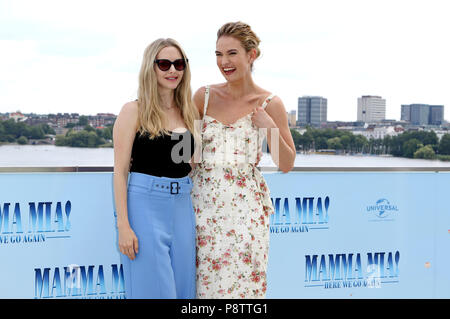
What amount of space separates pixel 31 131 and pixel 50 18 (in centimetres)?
92

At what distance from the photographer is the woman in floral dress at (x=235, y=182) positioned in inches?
84.9

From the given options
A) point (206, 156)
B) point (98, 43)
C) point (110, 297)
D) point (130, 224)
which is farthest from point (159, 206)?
point (98, 43)

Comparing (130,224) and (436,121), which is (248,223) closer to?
(130,224)

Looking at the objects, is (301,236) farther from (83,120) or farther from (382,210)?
(83,120)

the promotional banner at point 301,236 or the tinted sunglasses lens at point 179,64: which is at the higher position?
the tinted sunglasses lens at point 179,64

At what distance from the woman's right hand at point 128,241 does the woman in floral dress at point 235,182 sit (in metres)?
0.33

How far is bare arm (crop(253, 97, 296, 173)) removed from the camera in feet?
7.22

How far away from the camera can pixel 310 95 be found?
3771mm

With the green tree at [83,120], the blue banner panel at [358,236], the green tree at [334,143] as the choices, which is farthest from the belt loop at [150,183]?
the green tree at [334,143]

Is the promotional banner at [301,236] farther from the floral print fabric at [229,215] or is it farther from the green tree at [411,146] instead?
the floral print fabric at [229,215]

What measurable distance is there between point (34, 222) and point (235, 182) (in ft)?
3.86

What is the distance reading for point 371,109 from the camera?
3.95 metres

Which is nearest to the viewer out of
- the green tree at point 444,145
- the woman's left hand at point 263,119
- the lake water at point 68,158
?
the woman's left hand at point 263,119

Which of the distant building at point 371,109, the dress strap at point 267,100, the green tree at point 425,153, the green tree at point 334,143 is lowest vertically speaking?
the green tree at point 425,153
